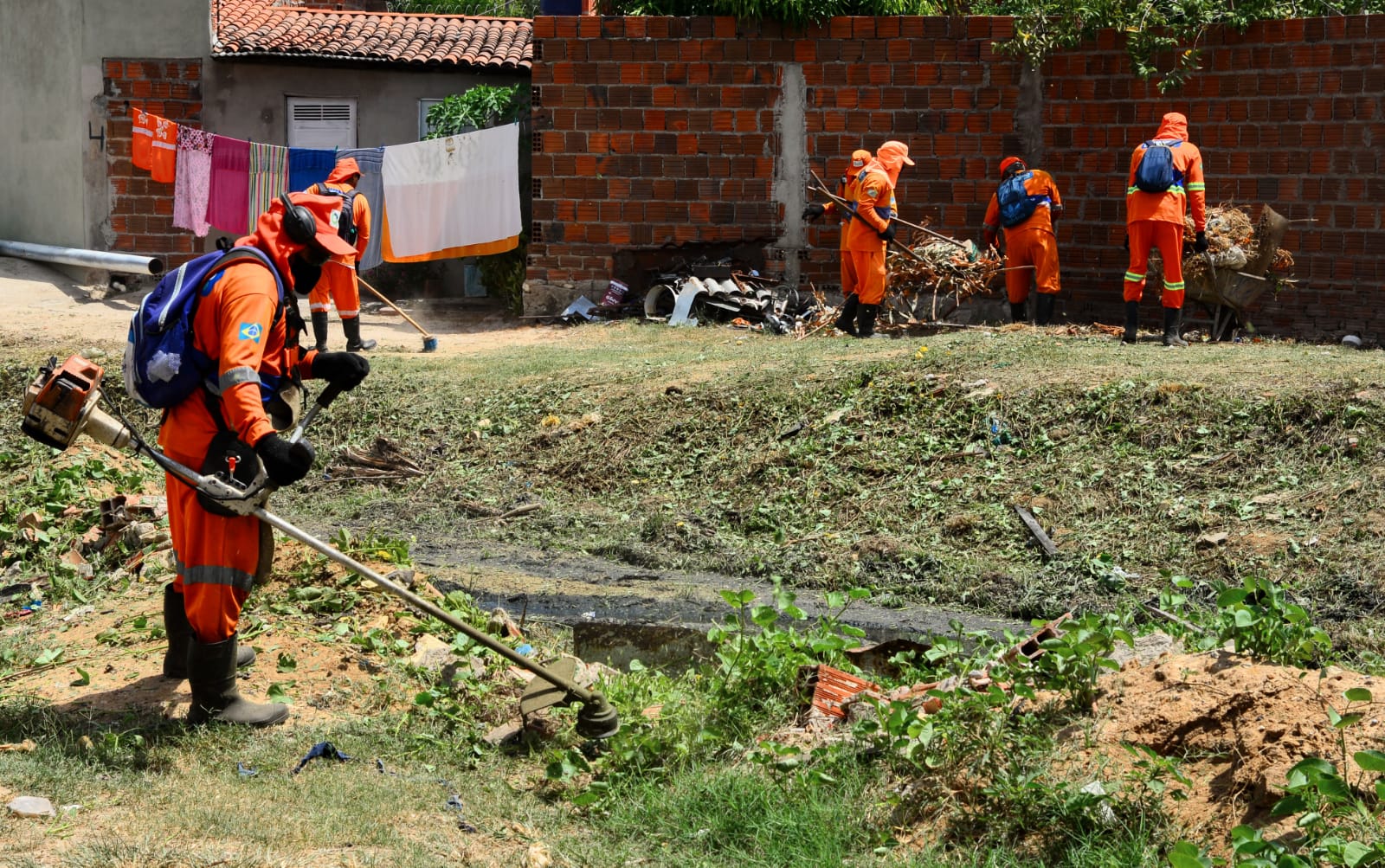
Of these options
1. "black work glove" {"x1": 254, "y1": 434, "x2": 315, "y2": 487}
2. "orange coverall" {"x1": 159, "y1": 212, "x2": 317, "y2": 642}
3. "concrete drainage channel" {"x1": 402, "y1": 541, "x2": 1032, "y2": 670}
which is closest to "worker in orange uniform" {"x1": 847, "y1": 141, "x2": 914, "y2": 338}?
"concrete drainage channel" {"x1": 402, "y1": 541, "x2": 1032, "y2": 670}

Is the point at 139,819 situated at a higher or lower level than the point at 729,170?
lower

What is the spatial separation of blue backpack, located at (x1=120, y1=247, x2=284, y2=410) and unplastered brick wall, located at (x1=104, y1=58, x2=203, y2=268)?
1227 cm

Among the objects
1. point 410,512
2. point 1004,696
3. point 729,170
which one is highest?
point 729,170

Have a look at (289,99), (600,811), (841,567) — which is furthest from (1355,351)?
(289,99)

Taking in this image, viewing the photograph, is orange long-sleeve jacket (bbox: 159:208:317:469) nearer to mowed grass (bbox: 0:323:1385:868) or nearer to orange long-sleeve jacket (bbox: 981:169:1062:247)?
mowed grass (bbox: 0:323:1385:868)

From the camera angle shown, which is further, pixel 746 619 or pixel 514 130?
pixel 514 130

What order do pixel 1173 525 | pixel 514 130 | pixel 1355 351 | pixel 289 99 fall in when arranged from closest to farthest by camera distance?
pixel 1173 525 → pixel 1355 351 → pixel 514 130 → pixel 289 99

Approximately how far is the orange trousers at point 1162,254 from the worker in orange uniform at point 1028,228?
153 cm

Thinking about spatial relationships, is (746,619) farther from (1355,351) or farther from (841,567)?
(1355,351)

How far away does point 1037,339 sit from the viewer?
33.0 feet

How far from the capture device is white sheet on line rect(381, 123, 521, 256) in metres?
14.4

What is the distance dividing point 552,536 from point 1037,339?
427cm

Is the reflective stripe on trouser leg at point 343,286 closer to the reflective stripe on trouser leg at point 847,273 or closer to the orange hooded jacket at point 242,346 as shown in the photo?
the reflective stripe on trouser leg at point 847,273

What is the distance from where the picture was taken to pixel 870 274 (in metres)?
11.3
